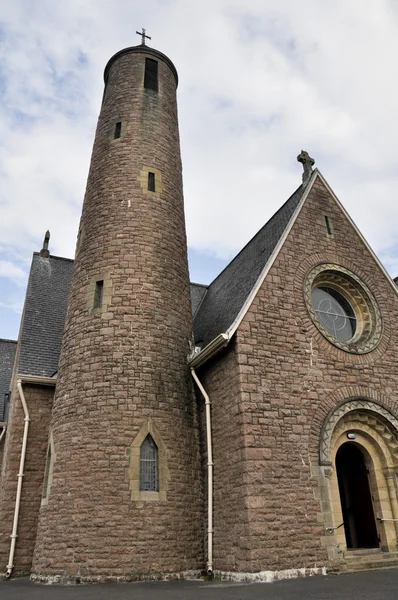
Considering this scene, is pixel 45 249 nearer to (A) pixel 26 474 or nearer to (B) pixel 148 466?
(A) pixel 26 474

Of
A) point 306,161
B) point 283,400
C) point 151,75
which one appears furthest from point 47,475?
point 151,75

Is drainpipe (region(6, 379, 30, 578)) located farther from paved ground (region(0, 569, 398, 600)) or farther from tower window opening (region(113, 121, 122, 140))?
tower window opening (region(113, 121, 122, 140))

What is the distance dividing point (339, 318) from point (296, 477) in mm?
5166

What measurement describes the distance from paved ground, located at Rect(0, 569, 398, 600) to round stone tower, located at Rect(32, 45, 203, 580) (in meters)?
0.90

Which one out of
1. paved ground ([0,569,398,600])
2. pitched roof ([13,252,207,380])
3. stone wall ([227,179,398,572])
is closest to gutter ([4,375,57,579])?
pitched roof ([13,252,207,380])

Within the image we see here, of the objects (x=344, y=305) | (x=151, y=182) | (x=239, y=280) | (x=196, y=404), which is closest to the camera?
(x=196, y=404)

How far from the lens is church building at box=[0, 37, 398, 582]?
10.3 m

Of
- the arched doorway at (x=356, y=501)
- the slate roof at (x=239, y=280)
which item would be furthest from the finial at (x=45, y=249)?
the arched doorway at (x=356, y=501)

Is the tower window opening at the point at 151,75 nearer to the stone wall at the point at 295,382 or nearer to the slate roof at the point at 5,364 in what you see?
the stone wall at the point at 295,382

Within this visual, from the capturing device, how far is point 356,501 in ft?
41.3

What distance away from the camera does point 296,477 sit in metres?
10.5

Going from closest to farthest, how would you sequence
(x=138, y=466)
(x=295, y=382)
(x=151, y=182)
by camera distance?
(x=138, y=466) → (x=295, y=382) → (x=151, y=182)

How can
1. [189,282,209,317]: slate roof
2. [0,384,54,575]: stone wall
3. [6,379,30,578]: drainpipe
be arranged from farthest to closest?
[189,282,209,317]: slate roof
[0,384,54,575]: stone wall
[6,379,30,578]: drainpipe

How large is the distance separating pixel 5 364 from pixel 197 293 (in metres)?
8.48
